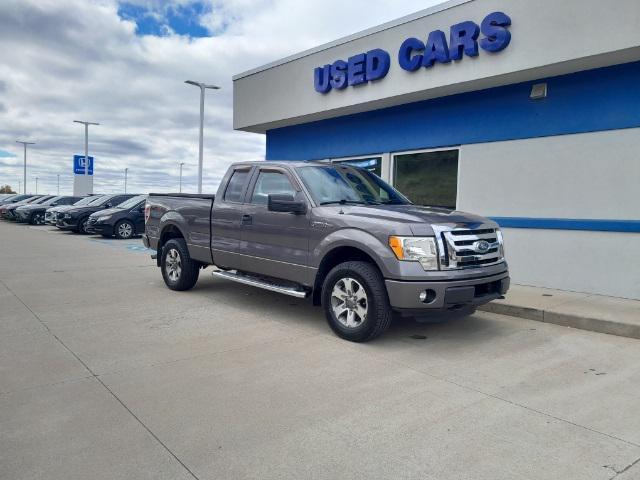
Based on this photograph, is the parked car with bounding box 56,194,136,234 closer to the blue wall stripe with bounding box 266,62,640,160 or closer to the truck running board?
the blue wall stripe with bounding box 266,62,640,160

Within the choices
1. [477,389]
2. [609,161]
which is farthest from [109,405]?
[609,161]

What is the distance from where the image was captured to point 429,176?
1043 centimetres

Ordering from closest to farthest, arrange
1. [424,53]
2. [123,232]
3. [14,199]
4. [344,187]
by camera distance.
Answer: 1. [344,187]
2. [424,53]
3. [123,232]
4. [14,199]

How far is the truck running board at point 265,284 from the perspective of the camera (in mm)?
5934

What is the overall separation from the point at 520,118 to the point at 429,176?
87.5 inches

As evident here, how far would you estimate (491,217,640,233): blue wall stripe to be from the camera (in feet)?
24.6

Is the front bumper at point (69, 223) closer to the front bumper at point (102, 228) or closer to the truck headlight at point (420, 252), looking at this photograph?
the front bumper at point (102, 228)

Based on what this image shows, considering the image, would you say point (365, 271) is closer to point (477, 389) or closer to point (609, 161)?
point (477, 389)

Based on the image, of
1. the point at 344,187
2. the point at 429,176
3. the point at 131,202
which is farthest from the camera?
the point at 131,202

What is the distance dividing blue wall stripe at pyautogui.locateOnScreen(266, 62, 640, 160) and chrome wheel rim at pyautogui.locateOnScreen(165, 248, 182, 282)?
17.3ft

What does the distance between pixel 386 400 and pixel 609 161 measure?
598 centimetres

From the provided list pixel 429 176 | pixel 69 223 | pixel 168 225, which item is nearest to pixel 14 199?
pixel 69 223

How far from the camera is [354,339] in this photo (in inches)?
211

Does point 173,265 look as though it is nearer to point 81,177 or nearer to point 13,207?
point 13,207
